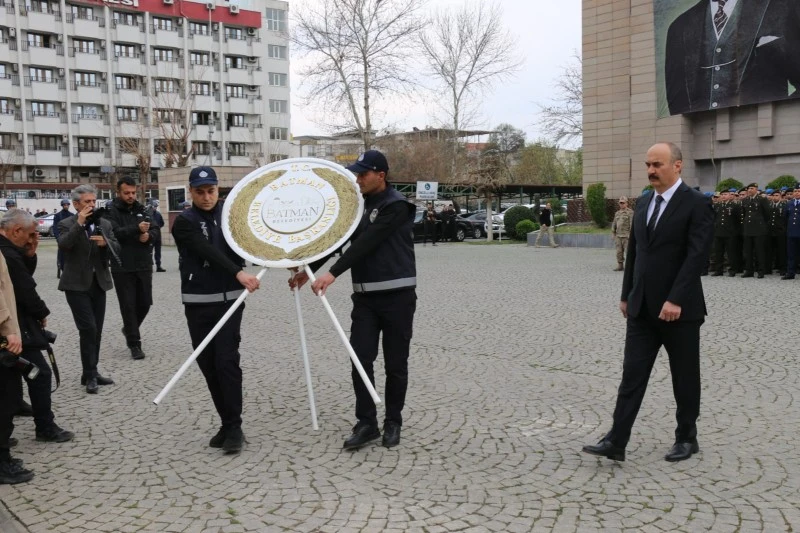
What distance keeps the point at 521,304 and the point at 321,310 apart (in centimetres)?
324

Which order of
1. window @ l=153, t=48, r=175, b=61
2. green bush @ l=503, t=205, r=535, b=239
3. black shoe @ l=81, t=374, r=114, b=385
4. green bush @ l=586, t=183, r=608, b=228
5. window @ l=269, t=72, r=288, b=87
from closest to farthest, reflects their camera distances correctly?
black shoe @ l=81, t=374, r=114, b=385, green bush @ l=586, t=183, r=608, b=228, green bush @ l=503, t=205, r=535, b=239, window @ l=153, t=48, r=175, b=61, window @ l=269, t=72, r=288, b=87

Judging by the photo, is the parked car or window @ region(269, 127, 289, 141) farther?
window @ region(269, 127, 289, 141)

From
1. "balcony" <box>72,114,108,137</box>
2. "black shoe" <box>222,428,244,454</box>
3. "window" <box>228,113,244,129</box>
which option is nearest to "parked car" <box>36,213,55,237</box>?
"balcony" <box>72,114,108,137</box>

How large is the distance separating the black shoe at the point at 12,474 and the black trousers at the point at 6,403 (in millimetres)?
57

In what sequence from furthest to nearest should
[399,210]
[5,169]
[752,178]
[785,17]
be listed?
[5,169] → [752,178] → [785,17] → [399,210]

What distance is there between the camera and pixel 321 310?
11.7 metres

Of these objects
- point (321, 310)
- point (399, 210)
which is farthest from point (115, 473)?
point (321, 310)

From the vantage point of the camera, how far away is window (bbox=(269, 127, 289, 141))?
81.6 metres

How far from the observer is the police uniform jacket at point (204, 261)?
4852 mm

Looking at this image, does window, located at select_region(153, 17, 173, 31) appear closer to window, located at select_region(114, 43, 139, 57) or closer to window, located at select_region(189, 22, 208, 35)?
window, located at select_region(189, 22, 208, 35)

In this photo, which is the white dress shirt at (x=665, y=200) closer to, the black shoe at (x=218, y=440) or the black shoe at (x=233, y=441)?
the black shoe at (x=233, y=441)

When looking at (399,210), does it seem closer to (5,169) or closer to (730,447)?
(730,447)

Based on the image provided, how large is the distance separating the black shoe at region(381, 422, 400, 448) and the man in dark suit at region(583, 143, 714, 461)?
126cm

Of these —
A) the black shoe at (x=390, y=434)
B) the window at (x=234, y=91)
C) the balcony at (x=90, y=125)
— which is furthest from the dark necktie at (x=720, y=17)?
the window at (x=234, y=91)
